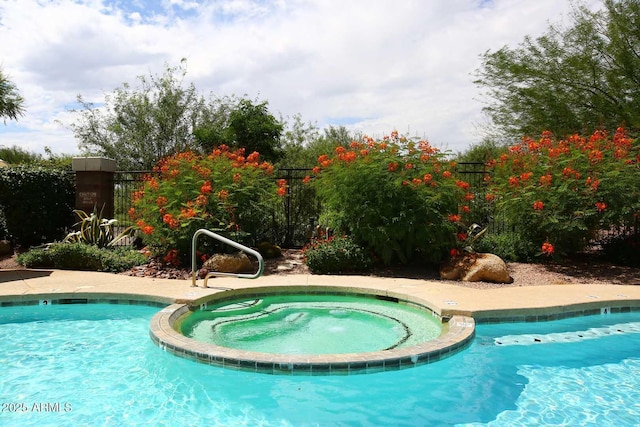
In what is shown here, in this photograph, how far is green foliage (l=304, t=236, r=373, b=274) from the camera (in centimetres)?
899

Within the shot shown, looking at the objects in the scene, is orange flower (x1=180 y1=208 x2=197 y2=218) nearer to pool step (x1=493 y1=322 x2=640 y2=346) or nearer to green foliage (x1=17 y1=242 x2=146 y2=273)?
green foliage (x1=17 y1=242 x2=146 y2=273)

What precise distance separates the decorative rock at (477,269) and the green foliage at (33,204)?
835 cm

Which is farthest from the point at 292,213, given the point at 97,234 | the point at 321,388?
the point at 321,388

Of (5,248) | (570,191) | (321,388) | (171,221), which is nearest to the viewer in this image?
(321,388)

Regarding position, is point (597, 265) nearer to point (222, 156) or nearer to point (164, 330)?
point (222, 156)

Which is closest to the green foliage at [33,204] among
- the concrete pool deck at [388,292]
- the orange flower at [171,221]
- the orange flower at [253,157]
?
the concrete pool deck at [388,292]

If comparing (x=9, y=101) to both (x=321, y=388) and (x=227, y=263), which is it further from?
(x=321, y=388)

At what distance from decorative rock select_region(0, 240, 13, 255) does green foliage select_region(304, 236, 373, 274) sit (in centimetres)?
654

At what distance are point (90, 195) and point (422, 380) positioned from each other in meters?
9.15

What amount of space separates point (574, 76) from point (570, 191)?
6.62 meters

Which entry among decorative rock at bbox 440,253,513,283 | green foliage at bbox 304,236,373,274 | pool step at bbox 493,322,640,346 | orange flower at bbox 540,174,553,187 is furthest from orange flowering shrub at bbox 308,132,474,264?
pool step at bbox 493,322,640,346

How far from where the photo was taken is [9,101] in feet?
37.3

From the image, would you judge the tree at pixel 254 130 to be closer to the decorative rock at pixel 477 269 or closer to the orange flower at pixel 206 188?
the orange flower at pixel 206 188

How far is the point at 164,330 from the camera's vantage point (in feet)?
17.4
